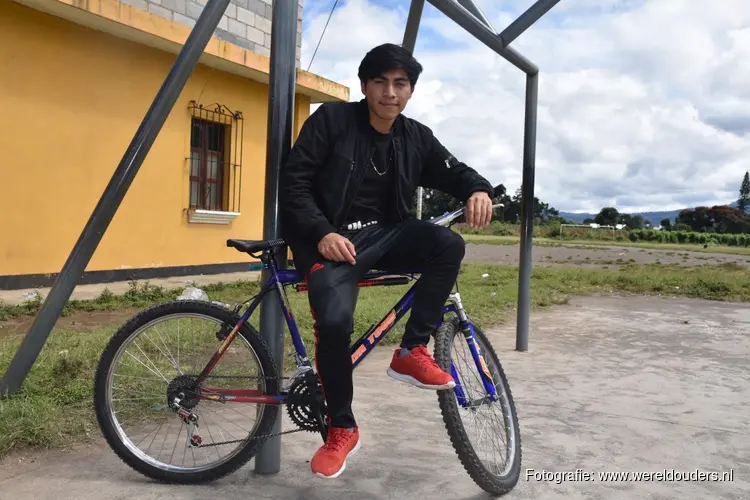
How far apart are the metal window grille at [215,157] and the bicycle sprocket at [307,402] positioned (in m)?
7.22

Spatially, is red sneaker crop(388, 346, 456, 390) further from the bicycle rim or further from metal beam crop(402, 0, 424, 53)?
metal beam crop(402, 0, 424, 53)

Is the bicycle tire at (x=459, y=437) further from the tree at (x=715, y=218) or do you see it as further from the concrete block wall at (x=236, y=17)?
the tree at (x=715, y=218)

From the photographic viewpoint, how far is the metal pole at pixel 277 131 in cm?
262

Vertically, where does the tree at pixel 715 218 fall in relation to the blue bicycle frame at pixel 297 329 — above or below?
above

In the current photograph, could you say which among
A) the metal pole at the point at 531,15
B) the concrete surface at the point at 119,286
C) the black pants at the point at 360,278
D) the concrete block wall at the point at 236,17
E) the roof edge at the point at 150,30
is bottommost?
the concrete surface at the point at 119,286

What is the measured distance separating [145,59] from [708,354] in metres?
7.25

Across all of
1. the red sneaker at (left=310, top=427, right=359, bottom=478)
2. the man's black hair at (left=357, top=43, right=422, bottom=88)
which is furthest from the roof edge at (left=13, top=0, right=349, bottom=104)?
the red sneaker at (left=310, top=427, right=359, bottom=478)

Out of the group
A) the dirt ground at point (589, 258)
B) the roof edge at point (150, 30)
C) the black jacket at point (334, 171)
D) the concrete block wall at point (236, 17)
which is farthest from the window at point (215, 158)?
the black jacket at point (334, 171)

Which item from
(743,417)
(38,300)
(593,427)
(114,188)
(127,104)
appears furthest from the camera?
(127,104)

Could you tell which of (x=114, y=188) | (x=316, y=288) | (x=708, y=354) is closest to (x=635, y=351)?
(x=708, y=354)

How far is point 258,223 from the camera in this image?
1070 centimetres

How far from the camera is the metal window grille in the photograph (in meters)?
9.37

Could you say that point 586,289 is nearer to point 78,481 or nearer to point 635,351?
point 635,351

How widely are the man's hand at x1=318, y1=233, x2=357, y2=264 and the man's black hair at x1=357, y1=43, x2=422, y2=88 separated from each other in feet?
2.25
